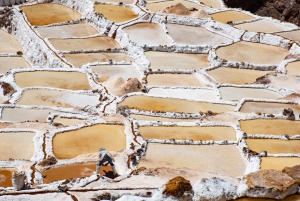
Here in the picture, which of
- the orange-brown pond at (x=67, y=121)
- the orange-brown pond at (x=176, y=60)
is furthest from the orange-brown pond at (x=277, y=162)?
the orange-brown pond at (x=176, y=60)

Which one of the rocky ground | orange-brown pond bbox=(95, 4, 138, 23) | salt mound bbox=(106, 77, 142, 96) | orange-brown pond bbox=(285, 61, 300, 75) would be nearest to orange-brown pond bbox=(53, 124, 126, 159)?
salt mound bbox=(106, 77, 142, 96)

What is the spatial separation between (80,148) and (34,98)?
6297mm

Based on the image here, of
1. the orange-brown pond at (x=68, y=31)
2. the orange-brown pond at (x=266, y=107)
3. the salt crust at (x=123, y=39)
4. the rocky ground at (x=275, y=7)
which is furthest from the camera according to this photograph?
the rocky ground at (x=275, y=7)

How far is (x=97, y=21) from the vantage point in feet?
99.3

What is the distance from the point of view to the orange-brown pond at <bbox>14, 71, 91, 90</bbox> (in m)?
22.6

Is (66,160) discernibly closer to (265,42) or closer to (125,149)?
(125,149)

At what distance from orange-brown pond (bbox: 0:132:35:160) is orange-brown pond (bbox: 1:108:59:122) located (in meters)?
2.45

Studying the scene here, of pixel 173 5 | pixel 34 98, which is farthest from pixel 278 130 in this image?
pixel 173 5

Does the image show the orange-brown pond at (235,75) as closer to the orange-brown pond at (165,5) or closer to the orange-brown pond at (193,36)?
the orange-brown pond at (193,36)

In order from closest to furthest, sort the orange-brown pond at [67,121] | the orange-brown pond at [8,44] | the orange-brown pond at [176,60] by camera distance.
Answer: the orange-brown pond at [67,121] → the orange-brown pond at [176,60] → the orange-brown pond at [8,44]

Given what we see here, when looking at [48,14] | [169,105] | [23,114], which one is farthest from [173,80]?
[48,14]

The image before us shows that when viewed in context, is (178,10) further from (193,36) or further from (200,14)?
(193,36)

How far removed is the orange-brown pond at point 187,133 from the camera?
16688mm

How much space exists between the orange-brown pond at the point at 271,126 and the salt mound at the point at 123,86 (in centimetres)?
552
